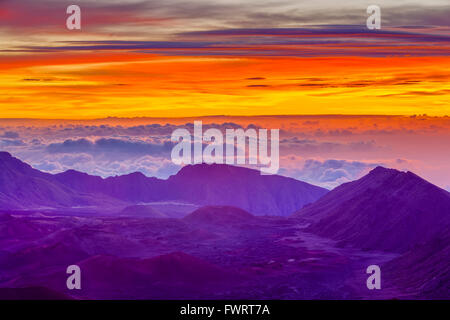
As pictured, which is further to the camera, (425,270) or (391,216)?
(391,216)

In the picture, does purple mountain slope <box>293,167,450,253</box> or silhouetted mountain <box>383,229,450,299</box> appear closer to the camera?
silhouetted mountain <box>383,229,450,299</box>

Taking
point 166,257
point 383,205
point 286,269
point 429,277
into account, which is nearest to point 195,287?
point 166,257

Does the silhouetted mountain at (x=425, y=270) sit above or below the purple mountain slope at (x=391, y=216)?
below

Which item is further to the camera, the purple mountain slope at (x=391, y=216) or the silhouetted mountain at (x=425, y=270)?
the purple mountain slope at (x=391, y=216)

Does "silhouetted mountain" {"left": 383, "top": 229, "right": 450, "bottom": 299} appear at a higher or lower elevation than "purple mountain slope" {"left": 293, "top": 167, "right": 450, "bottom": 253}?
lower

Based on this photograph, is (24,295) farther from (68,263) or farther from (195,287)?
(68,263)

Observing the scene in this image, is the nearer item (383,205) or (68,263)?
(68,263)

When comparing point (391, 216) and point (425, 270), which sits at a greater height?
point (391, 216)
